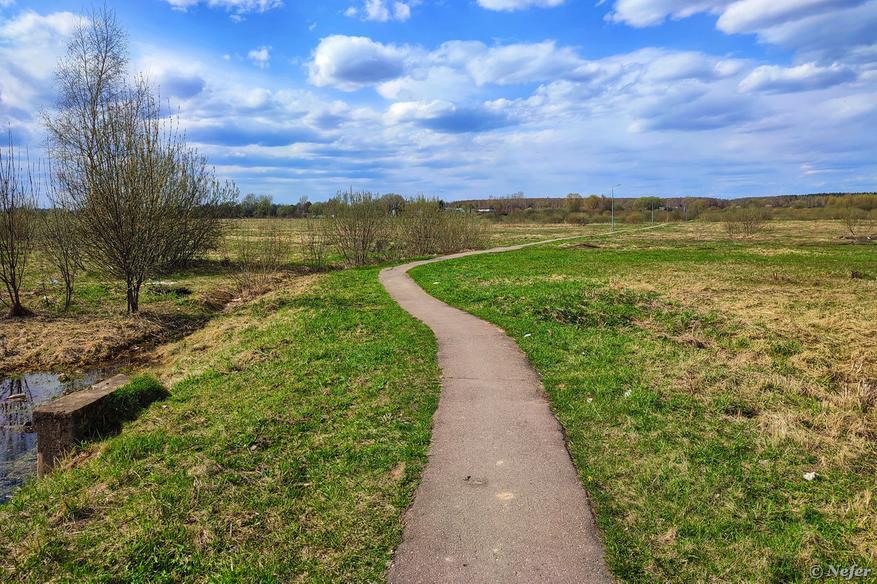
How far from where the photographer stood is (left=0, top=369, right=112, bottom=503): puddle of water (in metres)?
5.92

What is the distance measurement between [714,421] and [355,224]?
24.9m

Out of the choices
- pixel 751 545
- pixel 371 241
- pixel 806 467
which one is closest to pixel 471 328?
pixel 806 467

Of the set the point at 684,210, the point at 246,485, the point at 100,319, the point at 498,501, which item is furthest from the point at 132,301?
the point at 684,210

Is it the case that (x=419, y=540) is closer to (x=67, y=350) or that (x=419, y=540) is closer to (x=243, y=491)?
(x=243, y=491)

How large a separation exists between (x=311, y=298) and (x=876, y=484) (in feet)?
43.1

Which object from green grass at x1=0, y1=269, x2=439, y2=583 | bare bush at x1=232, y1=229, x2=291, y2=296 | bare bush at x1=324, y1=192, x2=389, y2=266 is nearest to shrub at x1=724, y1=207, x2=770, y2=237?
bare bush at x1=324, y1=192, x2=389, y2=266

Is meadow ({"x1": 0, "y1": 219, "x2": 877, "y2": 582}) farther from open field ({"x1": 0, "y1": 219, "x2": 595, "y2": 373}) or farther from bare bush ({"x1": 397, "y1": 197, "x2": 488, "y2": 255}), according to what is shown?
bare bush ({"x1": 397, "y1": 197, "x2": 488, "y2": 255})

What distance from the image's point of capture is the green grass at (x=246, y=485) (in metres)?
3.62

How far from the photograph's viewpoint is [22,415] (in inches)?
312

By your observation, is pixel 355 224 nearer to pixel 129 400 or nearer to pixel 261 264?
pixel 261 264

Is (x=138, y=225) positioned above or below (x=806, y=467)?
above

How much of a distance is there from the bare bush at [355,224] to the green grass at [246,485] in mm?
20782

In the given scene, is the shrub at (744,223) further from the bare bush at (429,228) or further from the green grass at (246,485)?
the green grass at (246,485)

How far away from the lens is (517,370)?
26.4 feet
